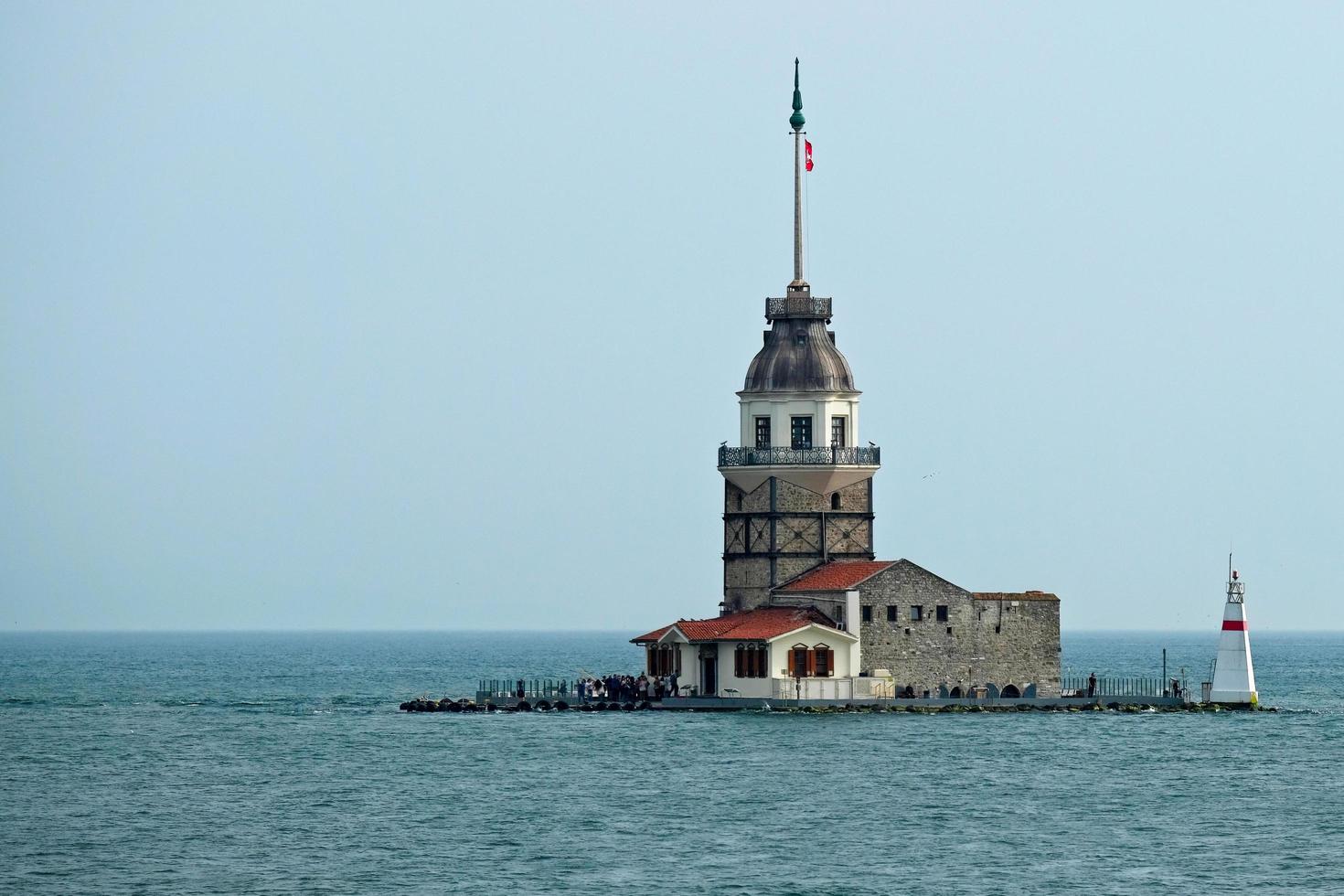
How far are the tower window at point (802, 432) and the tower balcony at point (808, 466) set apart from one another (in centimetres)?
55

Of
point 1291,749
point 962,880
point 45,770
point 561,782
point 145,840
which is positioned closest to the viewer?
point 962,880

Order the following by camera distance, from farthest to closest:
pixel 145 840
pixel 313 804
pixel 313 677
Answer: pixel 313 677 → pixel 313 804 → pixel 145 840

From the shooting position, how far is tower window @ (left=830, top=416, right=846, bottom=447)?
88.9 meters

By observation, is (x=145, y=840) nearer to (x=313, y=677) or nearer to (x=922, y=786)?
(x=922, y=786)

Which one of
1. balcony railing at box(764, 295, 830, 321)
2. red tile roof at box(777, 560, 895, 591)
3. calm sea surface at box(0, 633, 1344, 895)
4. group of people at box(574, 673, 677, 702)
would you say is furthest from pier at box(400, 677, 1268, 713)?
balcony railing at box(764, 295, 830, 321)

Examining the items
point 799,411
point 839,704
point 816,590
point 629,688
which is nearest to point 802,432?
point 799,411

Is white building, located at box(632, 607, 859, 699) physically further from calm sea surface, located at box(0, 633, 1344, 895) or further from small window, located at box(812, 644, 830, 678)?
calm sea surface, located at box(0, 633, 1344, 895)

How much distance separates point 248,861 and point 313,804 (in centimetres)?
1000

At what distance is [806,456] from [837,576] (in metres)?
5.08

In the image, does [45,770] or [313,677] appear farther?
[313,677]

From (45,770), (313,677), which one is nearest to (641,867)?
(45,770)

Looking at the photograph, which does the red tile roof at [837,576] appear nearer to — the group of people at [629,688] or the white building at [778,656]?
the white building at [778,656]

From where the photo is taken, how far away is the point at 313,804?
6219cm

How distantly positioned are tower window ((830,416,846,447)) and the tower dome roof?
1.07 m
